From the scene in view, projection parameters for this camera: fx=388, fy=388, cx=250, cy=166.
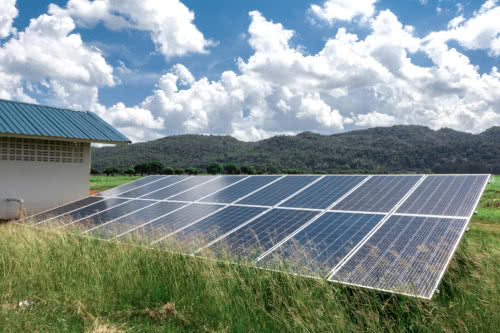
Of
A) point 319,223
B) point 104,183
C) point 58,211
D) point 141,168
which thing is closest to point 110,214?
point 58,211

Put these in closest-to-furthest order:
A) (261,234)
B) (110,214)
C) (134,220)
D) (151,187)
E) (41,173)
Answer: (261,234) < (134,220) < (110,214) < (151,187) < (41,173)

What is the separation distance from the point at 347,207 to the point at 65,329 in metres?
6.14

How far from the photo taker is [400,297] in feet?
17.6

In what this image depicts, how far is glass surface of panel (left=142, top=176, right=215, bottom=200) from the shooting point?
13711mm

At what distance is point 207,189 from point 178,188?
5.42ft

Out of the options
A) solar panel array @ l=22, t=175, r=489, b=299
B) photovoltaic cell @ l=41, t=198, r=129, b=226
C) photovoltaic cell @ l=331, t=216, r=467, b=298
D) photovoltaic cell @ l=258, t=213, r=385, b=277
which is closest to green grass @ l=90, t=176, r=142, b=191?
photovoltaic cell @ l=41, t=198, r=129, b=226

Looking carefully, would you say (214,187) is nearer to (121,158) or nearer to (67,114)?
(67,114)

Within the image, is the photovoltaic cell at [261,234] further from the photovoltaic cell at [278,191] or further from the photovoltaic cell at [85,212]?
the photovoltaic cell at [85,212]

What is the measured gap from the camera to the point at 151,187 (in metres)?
15.7

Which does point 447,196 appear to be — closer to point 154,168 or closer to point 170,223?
point 170,223

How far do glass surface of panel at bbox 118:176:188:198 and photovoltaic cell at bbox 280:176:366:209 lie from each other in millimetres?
6767

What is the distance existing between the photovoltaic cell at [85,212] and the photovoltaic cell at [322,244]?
8.32m

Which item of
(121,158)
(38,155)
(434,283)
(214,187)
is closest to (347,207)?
(434,283)

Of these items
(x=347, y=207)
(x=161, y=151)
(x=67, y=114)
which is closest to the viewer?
(x=347, y=207)
